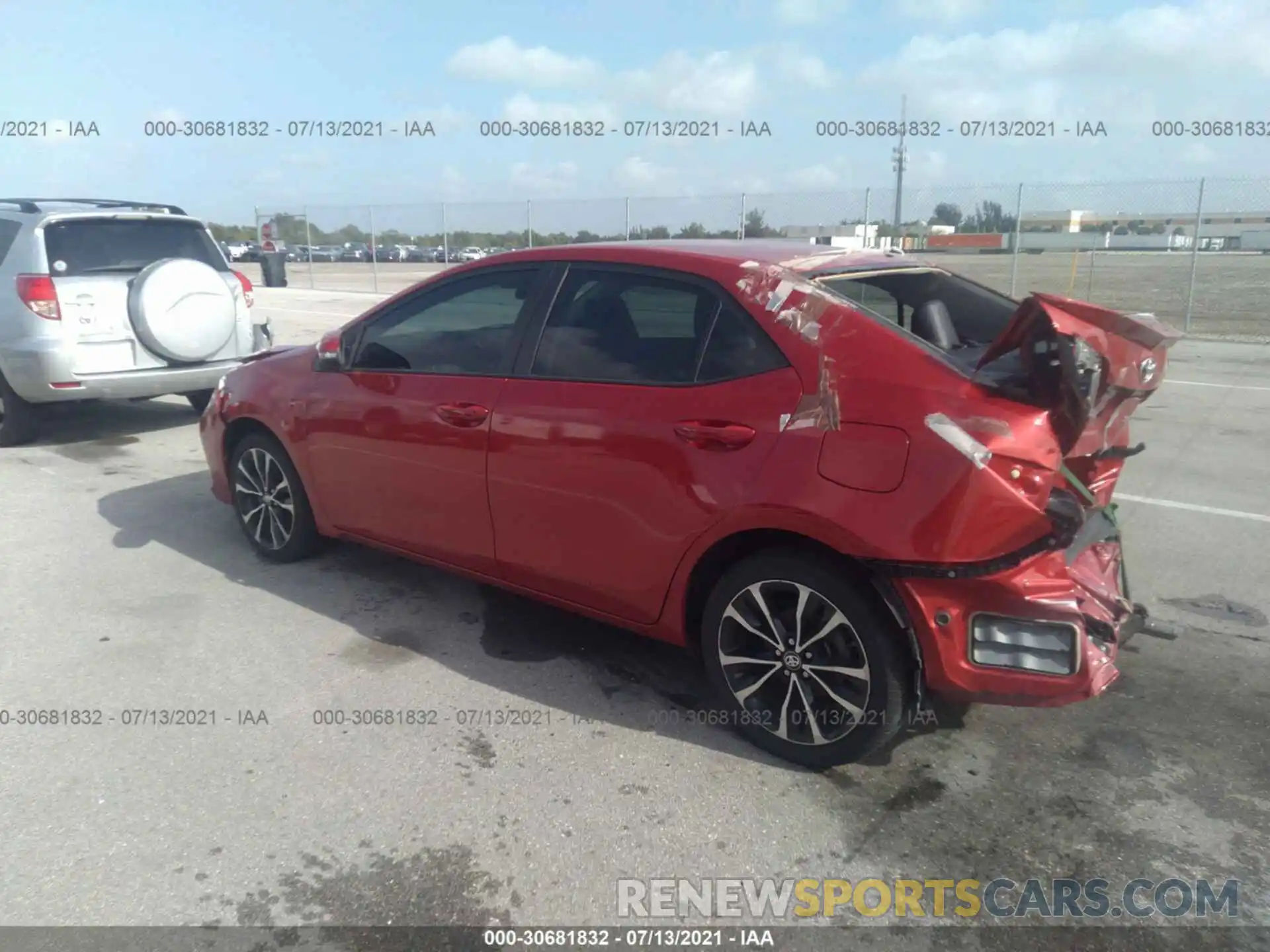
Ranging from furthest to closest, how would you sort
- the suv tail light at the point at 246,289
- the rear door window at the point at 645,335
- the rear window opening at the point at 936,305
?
the suv tail light at the point at 246,289
the rear window opening at the point at 936,305
the rear door window at the point at 645,335

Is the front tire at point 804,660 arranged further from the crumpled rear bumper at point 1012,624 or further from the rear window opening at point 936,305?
the rear window opening at point 936,305

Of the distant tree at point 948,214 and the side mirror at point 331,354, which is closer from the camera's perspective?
the side mirror at point 331,354

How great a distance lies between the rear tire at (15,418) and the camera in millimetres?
7527

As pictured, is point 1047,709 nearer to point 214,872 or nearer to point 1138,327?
point 1138,327

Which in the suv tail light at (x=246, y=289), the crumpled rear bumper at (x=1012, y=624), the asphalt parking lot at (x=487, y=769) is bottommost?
the asphalt parking lot at (x=487, y=769)

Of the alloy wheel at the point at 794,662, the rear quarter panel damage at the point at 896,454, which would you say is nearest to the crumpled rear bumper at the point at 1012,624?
the rear quarter panel damage at the point at 896,454

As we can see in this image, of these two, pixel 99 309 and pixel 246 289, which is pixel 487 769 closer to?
pixel 99 309

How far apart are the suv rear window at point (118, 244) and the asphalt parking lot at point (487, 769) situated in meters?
3.29

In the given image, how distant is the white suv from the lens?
710 centimetres

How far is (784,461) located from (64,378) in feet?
20.8

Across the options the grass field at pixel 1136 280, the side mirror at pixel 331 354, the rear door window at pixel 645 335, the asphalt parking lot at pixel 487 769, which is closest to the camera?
the asphalt parking lot at pixel 487 769

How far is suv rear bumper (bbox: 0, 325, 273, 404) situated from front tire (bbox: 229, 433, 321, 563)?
2.45m

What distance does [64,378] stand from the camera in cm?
712

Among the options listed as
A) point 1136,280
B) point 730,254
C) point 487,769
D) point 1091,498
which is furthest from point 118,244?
point 1136,280
